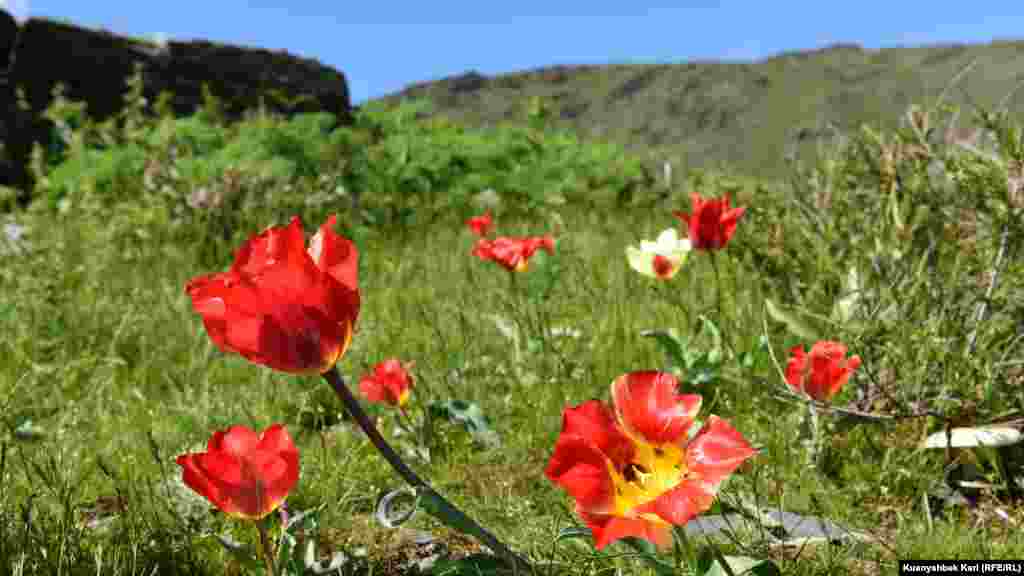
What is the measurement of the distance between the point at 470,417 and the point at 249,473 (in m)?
0.94

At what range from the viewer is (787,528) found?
58.0 inches

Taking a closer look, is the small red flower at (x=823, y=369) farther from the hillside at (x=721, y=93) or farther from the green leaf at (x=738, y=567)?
the hillside at (x=721, y=93)

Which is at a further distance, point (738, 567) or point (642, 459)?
point (738, 567)

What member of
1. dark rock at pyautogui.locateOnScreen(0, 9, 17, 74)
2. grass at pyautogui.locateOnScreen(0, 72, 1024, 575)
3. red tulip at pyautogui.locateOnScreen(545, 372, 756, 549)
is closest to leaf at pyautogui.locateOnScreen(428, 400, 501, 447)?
grass at pyautogui.locateOnScreen(0, 72, 1024, 575)

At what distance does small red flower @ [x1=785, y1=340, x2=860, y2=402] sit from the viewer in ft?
4.95

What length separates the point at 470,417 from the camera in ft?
6.55

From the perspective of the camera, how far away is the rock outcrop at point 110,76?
7219mm

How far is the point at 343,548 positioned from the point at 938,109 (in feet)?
6.14

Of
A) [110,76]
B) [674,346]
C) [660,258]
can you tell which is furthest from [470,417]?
[110,76]

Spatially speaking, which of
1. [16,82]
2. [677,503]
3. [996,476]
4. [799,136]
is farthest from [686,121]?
[677,503]

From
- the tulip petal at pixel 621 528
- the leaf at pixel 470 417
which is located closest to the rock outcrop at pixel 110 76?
the leaf at pixel 470 417

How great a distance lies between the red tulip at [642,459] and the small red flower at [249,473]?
0.36 meters

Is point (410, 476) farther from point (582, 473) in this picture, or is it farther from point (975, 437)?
point (975, 437)

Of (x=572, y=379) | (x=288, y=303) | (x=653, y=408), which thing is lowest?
(x=572, y=379)
